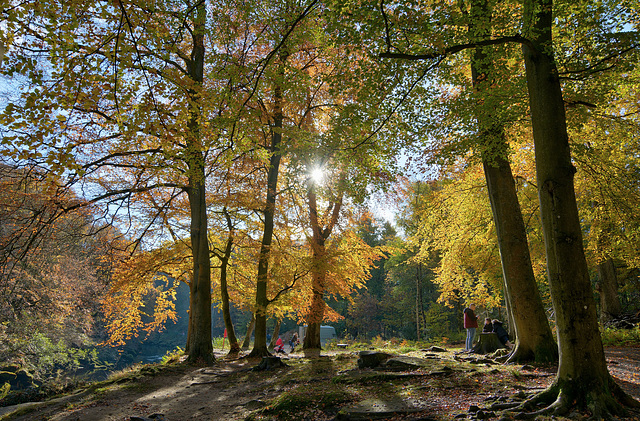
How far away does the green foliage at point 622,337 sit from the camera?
1146 centimetres

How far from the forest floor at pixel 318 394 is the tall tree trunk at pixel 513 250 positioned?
2.10 feet

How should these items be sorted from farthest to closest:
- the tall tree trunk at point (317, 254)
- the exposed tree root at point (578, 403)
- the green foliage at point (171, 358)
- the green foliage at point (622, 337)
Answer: the green foliage at point (171, 358)
the tall tree trunk at point (317, 254)
the green foliage at point (622, 337)
the exposed tree root at point (578, 403)

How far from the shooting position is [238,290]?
14391 millimetres

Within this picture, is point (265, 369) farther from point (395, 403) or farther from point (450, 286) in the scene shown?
point (450, 286)

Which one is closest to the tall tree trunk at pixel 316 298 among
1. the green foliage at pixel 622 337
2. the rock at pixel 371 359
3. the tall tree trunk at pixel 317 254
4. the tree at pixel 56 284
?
the tall tree trunk at pixel 317 254

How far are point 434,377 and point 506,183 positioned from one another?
4665 mm

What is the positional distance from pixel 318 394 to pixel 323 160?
643 centimetres

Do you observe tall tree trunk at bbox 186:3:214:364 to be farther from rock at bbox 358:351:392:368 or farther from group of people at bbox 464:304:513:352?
group of people at bbox 464:304:513:352

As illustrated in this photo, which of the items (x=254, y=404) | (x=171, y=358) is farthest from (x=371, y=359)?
(x=171, y=358)

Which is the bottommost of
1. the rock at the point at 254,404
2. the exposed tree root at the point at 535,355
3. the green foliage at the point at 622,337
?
the green foliage at the point at 622,337

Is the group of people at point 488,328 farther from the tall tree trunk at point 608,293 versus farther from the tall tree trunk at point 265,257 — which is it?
the tall tree trunk at point 608,293

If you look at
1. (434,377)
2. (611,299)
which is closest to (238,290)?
(434,377)

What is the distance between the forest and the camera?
4500 mm

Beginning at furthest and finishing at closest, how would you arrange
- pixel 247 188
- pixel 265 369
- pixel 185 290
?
pixel 185 290, pixel 247 188, pixel 265 369
